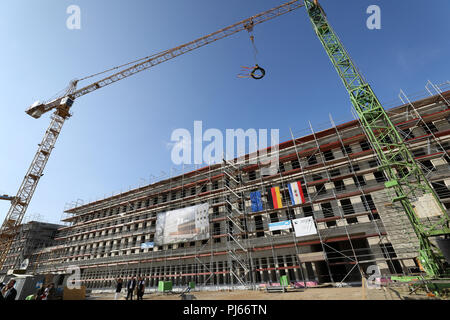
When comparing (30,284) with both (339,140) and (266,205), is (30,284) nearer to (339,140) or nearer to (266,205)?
(266,205)

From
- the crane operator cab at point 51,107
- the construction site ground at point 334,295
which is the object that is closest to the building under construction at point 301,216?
the construction site ground at point 334,295

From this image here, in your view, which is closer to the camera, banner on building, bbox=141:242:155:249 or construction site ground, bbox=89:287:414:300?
construction site ground, bbox=89:287:414:300

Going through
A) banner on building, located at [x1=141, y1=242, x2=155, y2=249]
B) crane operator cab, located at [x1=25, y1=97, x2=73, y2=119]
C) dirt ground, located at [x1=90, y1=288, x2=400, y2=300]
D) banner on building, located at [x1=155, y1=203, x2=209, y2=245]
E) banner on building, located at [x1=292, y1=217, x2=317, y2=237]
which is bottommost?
dirt ground, located at [x1=90, y1=288, x2=400, y2=300]

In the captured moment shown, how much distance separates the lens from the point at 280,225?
884 inches

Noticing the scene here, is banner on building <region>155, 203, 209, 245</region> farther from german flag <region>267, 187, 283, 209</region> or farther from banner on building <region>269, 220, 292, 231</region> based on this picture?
german flag <region>267, 187, 283, 209</region>

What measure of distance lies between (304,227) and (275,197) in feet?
14.4

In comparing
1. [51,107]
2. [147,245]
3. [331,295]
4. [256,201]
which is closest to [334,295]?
[331,295]

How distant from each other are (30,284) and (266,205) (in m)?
23.0

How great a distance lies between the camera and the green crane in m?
13.8

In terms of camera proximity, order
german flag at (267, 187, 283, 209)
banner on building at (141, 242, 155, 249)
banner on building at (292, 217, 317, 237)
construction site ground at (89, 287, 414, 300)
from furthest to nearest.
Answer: banner on building at (141, 242, 155, 249) → german flag at (267, 187, 283, 209) → banner on building at (292, 217, 317, 237) → construction site ground at (89, 287, 414, 300)

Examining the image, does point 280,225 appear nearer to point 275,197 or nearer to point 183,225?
point 275,197

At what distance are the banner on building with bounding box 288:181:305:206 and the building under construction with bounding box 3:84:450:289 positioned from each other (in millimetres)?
154

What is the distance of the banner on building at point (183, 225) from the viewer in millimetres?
26938

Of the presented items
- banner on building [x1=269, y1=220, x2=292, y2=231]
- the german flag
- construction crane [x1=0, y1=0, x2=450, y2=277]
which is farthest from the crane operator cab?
banner on building [x1=269, y1=220, x2=292, y2=231]
